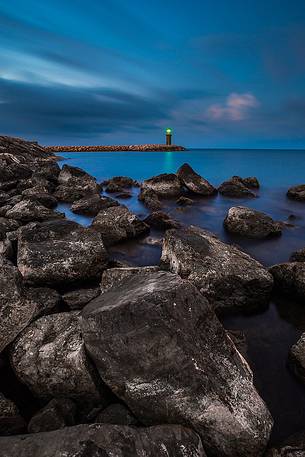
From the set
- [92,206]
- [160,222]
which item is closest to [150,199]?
[92,206]

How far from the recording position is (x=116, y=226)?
1341 cm

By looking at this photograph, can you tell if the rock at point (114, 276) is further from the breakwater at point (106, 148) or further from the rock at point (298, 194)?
the breakwater at point (106, 148)

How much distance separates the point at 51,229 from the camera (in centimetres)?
981

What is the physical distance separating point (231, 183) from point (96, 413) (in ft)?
81.6

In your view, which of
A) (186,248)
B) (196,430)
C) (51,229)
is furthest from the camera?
(51,229)

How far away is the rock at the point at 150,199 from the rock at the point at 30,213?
7659 millimetres

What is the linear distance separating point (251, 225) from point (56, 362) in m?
11.2

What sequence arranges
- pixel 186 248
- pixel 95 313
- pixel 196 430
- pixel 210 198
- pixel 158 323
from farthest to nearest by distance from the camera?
pixel 210 198 < pixel 186 248 < pixel 95 313 < pixel 158 323 < pixel 196 430

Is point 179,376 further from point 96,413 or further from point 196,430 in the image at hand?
point 96,413

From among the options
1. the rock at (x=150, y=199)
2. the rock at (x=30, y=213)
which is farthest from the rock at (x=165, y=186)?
the rock at (x=30, y=213)

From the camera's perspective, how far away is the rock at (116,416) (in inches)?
181

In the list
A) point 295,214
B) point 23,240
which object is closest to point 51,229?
point 23,240

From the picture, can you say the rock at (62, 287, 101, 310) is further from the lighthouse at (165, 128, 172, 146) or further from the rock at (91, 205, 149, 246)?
the lighthouse at (165, 128, 172, 146)

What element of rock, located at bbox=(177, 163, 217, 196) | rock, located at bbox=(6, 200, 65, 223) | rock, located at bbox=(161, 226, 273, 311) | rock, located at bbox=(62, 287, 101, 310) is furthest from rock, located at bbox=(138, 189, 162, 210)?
rock, located at bbox=(62, 287, 101, 310)
